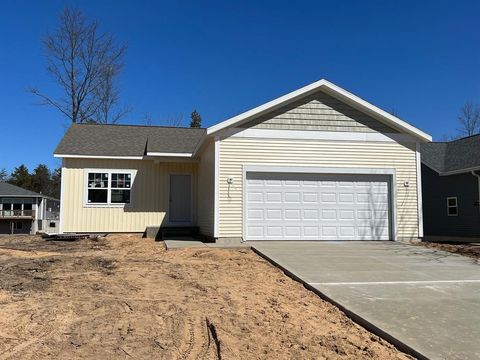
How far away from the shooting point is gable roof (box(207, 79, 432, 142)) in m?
13.5

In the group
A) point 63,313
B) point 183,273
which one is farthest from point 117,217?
point 63,313

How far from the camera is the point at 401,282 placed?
7797mm

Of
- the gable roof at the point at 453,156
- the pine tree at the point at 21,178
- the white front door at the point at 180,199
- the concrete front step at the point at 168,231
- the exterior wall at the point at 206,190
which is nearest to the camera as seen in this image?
the exterior wall at the point at 206,190

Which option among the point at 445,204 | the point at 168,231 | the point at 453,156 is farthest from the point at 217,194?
the point at 453,156

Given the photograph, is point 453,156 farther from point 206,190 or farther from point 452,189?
point 206,190

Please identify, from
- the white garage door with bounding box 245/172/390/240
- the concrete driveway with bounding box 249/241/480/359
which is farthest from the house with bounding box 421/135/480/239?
Result: the concrete driveway with bounding box 249/241/480/359

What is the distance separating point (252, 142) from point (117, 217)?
690cm

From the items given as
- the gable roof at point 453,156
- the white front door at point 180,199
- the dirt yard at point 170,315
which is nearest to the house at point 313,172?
the white front door at point 180,199

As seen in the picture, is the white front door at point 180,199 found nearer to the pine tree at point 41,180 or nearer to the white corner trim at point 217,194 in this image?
the white corner trim at point 217,194

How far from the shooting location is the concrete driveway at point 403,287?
15.9ft

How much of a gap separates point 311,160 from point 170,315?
9179 mm

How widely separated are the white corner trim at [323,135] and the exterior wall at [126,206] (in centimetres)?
515

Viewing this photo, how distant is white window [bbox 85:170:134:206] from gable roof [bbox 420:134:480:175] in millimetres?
14253

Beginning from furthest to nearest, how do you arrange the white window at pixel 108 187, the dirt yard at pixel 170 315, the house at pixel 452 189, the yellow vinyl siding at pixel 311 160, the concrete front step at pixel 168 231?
1. the house at pixel 452 189
2. the white window at pixel 108 187
3. the concrete front step at pixel 168 231
4. the yellow vinyl siding at pixel 311 160
5. the dirt yard at pixel 170 315
